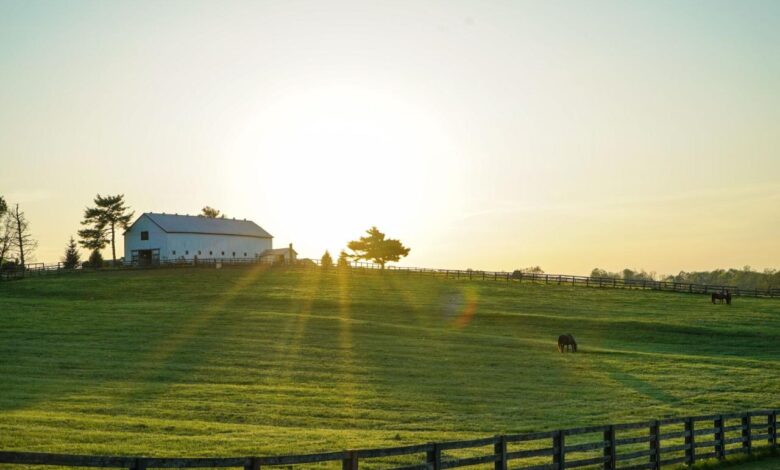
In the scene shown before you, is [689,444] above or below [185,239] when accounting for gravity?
below

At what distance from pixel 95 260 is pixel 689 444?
340 ft

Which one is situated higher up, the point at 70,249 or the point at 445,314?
the point at 70,249

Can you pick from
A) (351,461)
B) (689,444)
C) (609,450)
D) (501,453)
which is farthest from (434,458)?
(689,444)

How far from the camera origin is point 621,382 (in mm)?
38719

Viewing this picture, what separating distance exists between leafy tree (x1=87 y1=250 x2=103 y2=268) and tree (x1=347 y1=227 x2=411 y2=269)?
49.4 meters

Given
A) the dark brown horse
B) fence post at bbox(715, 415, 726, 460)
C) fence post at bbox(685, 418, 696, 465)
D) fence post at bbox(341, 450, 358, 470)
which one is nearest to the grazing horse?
fence post at bbox(715, 415, 726, 460)

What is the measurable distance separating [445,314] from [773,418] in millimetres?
46692

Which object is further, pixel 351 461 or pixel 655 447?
pixel 655 447

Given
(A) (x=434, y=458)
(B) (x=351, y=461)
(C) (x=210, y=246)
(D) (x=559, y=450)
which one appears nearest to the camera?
(B) (x=351, y=461)

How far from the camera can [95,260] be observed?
111625mm

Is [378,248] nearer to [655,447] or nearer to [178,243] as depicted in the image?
[178,243]

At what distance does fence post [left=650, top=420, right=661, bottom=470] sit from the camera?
63.2 ft

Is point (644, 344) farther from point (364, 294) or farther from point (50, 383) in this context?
point (50, 383)

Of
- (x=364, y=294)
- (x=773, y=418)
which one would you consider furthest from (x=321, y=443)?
(x=364, y=294)
